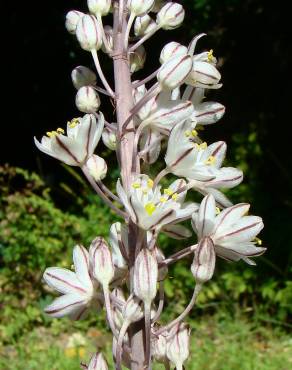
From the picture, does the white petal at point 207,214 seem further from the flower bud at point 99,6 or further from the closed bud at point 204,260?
the flower bud at point 99,6

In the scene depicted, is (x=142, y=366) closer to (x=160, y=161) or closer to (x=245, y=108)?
(x=160, y=161)

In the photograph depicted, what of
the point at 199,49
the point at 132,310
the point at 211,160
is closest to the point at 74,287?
the point at 132,310

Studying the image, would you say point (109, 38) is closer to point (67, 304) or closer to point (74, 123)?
point (74, 123)

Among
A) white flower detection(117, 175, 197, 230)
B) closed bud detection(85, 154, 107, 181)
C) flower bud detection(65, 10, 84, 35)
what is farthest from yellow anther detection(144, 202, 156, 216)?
flower bud detection(65, 10, 84, 35)

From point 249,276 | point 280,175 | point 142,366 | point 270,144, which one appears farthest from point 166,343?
point 270,144

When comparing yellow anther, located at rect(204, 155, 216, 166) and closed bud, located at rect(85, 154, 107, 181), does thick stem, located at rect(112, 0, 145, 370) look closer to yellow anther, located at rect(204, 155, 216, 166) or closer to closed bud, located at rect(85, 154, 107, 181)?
closed bud, located at rect(85, 154, 107, 181)

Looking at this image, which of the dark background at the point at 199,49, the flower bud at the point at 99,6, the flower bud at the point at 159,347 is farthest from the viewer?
the dark background at the point at 199,49

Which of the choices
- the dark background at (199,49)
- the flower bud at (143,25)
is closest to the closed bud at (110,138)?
the flower bud at (143,25)
